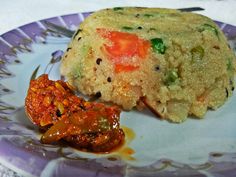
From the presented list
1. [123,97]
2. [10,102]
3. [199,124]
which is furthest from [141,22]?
[10,102]

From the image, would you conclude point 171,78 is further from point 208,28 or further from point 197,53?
point 208,28

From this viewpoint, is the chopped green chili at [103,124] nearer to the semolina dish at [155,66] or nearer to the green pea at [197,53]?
the semolina dish at [155,66]

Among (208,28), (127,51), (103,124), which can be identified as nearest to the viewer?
(103,124)

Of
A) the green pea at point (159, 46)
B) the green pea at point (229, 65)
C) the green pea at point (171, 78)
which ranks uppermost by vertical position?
the green pea at point (159, 46)

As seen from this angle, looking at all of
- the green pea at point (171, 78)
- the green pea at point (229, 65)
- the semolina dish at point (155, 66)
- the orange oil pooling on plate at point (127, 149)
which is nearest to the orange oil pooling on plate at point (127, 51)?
the semolina dish at point (155, 66)

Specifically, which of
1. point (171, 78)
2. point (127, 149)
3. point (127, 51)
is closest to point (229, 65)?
point (171, 78)

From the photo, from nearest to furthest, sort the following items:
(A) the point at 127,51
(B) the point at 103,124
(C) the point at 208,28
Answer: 1. (B) the point at 103,124
2. (A) the point at 127,51
3. (C) the point at 208,28

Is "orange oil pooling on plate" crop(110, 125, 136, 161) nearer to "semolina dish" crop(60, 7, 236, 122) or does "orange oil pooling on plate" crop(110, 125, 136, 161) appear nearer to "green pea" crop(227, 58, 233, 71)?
"semolina dish" crop(60, 7, 236, 122)
